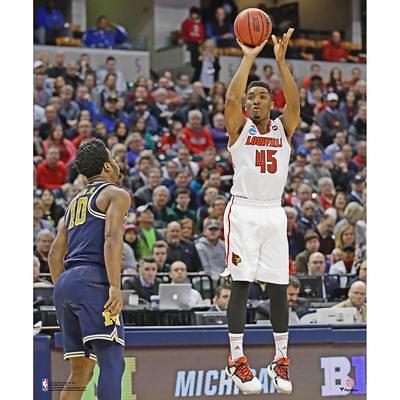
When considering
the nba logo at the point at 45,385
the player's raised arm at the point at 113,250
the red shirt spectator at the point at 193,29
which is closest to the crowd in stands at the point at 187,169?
the red shirt spectator at the point at 193,29

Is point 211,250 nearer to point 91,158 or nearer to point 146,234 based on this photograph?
point 146,234

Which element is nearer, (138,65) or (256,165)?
(256,165)

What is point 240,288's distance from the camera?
721 cm

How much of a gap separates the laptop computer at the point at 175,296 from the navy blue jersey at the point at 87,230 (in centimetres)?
286

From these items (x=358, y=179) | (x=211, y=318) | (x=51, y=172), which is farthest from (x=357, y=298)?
(x=358, y=179)

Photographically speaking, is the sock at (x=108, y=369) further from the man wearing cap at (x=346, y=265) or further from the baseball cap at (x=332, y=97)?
the baseball cap at (x=332, y=97)

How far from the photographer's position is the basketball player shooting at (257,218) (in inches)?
283

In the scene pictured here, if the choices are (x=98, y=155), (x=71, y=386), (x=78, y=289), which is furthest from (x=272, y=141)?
(x=71, y=386)

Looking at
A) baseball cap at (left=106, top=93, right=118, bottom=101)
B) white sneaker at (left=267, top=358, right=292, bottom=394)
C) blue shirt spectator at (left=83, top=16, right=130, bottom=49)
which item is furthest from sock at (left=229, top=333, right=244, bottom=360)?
blue shirt spectator at (left=83, top=16, right=130, bottom=49)

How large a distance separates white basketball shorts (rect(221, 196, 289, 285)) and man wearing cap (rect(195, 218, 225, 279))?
15.8 feet

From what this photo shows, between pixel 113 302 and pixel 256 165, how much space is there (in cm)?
129

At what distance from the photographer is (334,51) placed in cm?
2091

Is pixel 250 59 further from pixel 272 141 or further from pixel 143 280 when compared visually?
pixel 143 280
